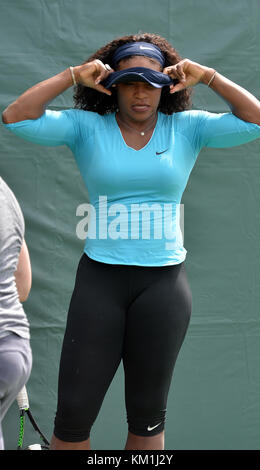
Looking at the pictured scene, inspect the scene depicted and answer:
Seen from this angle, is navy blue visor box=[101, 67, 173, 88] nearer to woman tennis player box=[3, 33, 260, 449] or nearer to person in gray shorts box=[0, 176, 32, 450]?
woman tennis player box=[3, 33, 260, 449]

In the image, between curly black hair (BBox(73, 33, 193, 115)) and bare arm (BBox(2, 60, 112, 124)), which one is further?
curly black hair (BBox(73, 33, 193, 115))

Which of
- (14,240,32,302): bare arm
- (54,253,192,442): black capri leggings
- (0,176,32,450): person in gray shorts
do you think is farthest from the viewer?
(54,253,192,442): black capri leggings

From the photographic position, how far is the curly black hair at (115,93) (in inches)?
95.7

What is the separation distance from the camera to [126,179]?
2246mm

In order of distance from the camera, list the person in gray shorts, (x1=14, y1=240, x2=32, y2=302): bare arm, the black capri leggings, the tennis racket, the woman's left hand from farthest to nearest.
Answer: the tennis racket < the woman's left hand < the black capri leggings < (x1=14, y1=240, x2=32, y2=302): bare arm < the person in gray shorts

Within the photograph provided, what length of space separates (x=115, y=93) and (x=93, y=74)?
0.40ft

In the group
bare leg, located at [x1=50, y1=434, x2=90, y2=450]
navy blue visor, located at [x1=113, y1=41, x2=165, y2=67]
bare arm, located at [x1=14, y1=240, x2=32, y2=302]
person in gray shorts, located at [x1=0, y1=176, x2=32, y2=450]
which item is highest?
navy blue visor, located at [x1=113, y1=41, x2=165, y2=67]

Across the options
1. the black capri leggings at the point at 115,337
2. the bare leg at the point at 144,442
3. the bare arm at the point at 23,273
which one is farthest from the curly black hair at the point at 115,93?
the bare leg at the point at 144,442

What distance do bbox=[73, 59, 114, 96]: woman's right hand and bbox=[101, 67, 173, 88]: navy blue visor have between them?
5 cm

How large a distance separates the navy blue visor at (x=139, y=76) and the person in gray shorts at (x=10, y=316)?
0.78 meters

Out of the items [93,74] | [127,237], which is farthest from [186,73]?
[127,237]

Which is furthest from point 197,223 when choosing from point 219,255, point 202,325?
point 202,325

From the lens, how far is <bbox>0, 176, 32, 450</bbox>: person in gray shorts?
5.28 feet

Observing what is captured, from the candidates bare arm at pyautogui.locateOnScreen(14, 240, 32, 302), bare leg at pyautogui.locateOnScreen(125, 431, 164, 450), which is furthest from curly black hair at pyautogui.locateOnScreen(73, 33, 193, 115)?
bare leg at pyautogui.locateOnScreen(125, 431, 164, 450)
